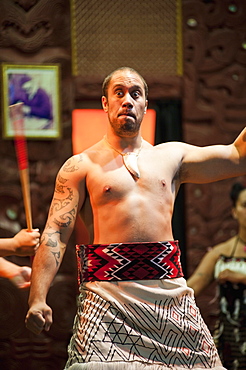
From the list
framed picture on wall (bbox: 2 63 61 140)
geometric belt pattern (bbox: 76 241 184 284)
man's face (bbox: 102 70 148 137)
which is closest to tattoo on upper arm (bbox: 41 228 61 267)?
geometric belt pattern (bbox: 76 241 184 284)

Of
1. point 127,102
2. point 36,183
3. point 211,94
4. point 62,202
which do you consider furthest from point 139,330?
point 211,94

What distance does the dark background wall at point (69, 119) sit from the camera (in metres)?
5.37

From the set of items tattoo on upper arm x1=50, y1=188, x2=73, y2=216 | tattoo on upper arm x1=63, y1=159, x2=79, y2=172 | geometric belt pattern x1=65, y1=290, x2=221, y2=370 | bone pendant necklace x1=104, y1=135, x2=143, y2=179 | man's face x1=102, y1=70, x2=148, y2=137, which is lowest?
geometric belt pattern x1=65, y1=290, x2=221, y2=370

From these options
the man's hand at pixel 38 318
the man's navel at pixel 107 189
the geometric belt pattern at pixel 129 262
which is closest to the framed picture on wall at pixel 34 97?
the man's navel at pixel 107 189

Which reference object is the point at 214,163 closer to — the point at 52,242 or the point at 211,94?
the point at 52,242

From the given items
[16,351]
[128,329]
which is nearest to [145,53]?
[16,351]

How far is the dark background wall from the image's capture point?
5.37 meters

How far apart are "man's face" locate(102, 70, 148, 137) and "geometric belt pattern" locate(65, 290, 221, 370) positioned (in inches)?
30.3

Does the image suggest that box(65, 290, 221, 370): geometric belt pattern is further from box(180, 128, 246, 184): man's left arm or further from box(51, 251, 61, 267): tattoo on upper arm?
box(180, 128, 246, 184): man's left arm

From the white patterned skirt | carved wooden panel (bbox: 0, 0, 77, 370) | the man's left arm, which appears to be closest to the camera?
the white patterned skirt

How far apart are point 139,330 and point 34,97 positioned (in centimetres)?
310

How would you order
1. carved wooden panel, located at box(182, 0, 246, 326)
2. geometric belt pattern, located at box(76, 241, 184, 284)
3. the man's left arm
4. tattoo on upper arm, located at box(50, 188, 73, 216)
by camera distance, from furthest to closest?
carved wooden panel, located at box(182, 0, 246, 326) < the man's left arm < tattoo on upper arm, located at box(50, 188, 73, 216) < geometric belt pattern, located at box(76, 241, 184, 284)

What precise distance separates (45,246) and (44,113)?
9.01 feet

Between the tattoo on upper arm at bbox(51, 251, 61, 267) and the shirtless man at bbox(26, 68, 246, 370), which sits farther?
the tattoo on upper arm at bbox(51, 251, 61, 267)
